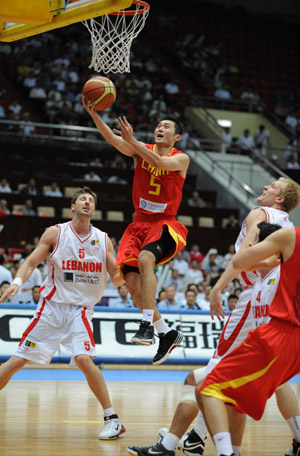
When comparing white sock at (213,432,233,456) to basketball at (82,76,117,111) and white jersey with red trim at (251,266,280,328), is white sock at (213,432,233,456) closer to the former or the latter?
white jersey with red trim at (251,266,280,328)

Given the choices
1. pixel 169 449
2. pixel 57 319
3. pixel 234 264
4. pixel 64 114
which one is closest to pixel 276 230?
pixel 234 264

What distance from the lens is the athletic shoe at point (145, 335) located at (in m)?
6.25

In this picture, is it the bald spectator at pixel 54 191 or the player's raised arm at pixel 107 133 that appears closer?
the player's raised arm at pixel 107 133

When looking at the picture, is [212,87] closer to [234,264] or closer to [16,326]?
[16,326]

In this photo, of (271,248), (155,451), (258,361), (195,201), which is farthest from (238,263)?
(195,201)

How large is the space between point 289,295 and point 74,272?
264 centimetres

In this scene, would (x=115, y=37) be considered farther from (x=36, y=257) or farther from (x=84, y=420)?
(x=84, y=420)

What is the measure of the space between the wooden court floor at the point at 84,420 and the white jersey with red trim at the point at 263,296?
4.10 ft

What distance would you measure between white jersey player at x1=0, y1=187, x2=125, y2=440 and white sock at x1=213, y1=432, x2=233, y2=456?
2010 mm

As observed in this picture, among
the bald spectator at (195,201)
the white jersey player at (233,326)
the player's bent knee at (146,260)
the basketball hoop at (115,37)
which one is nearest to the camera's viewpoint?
the white jersey player at (233,326)

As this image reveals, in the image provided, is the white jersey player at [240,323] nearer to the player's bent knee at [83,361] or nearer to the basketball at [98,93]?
the player's bent knee at [83,361]

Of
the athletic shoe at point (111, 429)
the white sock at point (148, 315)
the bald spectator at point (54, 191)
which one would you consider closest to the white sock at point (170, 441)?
the athletic shoe at point (111, 429)

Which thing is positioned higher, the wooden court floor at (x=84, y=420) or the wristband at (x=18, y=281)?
the wristband at (x=18, y=281)

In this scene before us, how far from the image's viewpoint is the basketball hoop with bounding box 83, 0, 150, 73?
7320 millimetres
